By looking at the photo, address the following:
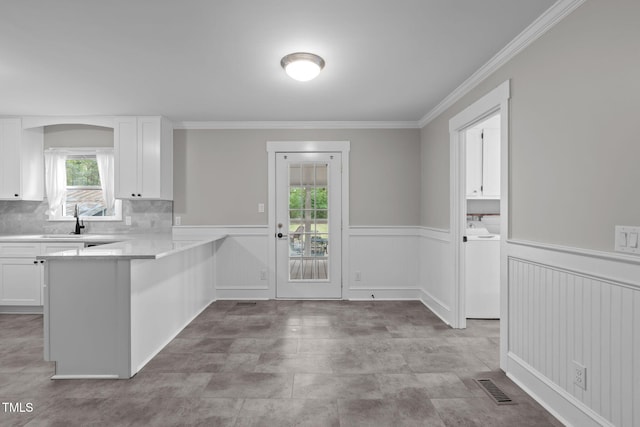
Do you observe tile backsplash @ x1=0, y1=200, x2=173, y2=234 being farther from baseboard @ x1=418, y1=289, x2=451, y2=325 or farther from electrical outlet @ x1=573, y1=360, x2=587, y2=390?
electrical outlet @ x1=573, y1=360, x2=587, y2=390

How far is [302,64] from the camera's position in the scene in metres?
2.68

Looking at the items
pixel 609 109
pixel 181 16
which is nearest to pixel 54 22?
pixel 181 16

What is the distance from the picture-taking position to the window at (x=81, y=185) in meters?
4.66

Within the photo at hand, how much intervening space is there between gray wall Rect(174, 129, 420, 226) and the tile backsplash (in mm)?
244

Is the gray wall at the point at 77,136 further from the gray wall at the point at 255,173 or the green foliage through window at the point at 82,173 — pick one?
the gray wall at the point at 255,173

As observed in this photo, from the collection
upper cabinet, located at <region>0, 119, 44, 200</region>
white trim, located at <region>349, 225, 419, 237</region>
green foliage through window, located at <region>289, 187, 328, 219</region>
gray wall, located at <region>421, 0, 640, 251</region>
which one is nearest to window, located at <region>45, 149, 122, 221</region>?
upper cabinet, located at <region>0, 119, 44, 200</region>

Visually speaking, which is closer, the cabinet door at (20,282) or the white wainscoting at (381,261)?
the cabinet door at (20,282)

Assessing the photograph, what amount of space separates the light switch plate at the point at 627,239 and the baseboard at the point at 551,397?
0.86 meters

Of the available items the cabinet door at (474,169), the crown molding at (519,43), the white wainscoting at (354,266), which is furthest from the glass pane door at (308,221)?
the crown molding at (519,43)

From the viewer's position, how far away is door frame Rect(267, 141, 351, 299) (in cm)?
469

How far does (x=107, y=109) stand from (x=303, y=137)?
7.65 ft

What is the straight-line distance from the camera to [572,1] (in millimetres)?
1926

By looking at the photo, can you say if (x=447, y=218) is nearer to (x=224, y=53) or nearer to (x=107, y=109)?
(x=224, y=53)

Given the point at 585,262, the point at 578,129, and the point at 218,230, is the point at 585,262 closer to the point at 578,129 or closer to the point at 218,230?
the point at 578,129
